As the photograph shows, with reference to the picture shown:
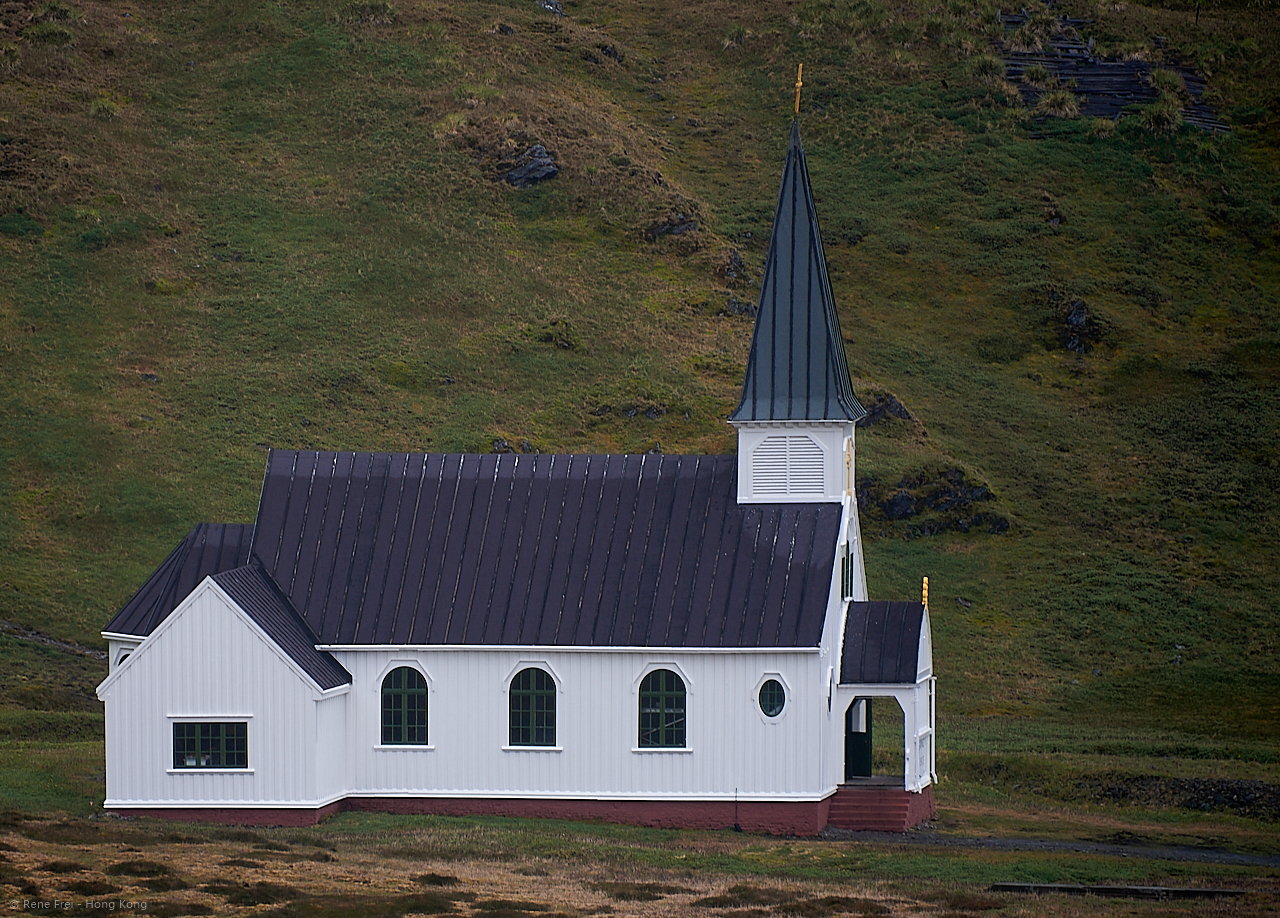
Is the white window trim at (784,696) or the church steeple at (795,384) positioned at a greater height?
the church steeple at (795,384)

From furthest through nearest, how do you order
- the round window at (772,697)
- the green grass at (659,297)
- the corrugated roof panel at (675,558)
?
the green grass at (659,297)
the corrugated roof panel at (675,558)
the round window at (772,697)

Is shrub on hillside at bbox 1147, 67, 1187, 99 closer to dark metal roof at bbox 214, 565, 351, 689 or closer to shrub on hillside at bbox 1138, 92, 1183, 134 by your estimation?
shrub on hillside at bbox 1138, 92, 1183, 134

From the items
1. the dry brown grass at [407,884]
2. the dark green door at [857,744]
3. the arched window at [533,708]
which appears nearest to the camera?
the dry brown grass at [407,884]

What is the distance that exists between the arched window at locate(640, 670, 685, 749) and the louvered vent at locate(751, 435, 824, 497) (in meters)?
5.05

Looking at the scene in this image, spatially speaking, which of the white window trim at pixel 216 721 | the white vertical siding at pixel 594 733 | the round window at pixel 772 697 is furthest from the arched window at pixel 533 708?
the white window trim at pixel 216 721

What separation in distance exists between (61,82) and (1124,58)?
69.8 m

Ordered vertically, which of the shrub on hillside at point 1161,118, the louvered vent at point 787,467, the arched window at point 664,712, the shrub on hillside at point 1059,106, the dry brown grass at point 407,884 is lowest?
the dry brown grass at point 407,884

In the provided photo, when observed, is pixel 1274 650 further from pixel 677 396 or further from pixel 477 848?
pixel 477 848

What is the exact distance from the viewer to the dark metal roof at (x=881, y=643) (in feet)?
126

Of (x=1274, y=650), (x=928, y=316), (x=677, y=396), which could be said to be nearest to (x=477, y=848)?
(x=1274, y=650)

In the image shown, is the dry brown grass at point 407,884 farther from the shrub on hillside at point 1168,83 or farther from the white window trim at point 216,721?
the shrub on hillside at point 1168,83

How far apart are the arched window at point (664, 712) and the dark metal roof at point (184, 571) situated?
397 inches

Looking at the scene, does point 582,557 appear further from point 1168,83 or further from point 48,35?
point 1168,83

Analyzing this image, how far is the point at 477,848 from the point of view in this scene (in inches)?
1313
